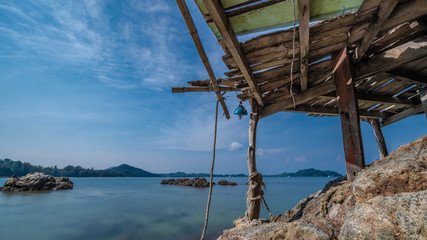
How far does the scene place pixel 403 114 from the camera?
6.36 metres

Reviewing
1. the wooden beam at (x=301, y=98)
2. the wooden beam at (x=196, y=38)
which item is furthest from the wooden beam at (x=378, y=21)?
the wooden beam at (x=196, y=38)

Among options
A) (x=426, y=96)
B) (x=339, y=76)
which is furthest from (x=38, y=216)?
(x=426, y=96)

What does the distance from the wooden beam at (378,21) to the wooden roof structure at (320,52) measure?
0.04ft

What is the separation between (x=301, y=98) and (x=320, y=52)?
140 cm

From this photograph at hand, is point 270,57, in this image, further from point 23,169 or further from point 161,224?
point 23,169

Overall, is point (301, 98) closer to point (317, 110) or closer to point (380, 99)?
point (317, 110)

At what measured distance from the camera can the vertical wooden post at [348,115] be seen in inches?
123

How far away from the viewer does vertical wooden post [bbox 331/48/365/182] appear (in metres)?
3.13

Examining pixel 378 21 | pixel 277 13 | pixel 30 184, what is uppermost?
pixel 378 21

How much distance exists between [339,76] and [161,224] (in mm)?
11594

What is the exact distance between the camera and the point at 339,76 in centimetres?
363

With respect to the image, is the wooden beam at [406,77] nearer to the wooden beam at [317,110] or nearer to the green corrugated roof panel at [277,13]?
the wooden beam at [317,110]

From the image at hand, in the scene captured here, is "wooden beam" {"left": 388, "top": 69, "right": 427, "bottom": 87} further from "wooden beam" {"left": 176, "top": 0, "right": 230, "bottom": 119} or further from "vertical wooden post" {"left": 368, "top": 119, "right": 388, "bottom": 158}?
"vertical wooden post" {"left": 368, "top": 119, "right": 388, "bottom": 158}

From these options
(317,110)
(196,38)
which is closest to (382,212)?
(196,38)
